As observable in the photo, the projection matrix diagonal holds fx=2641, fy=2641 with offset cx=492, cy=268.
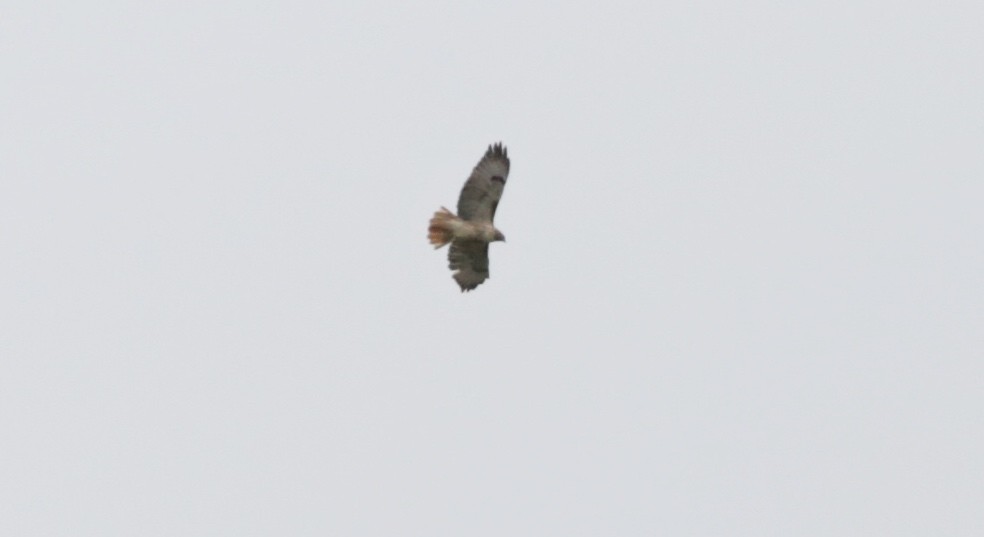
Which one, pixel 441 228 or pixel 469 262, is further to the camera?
pixel 469 262

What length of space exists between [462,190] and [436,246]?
0.94 metres

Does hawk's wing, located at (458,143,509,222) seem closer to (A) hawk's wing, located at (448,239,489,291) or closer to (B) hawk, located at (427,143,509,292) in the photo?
(B) hawk, located at (427,143,509,292)

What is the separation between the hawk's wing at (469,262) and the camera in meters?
41.0

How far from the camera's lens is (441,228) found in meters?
39.9

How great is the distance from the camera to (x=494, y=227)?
132ft

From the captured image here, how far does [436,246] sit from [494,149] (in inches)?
67.6

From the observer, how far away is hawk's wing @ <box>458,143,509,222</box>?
3997 centimetres

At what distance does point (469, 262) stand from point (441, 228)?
1.64m

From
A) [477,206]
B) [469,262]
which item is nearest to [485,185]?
[477,206]

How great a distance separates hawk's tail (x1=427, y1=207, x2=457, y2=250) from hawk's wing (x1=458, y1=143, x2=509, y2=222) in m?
0.24

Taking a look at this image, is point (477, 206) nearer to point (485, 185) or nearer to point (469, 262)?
point (485, 185)

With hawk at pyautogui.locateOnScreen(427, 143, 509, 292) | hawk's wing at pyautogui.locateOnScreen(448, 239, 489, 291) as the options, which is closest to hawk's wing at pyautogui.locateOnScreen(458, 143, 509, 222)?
hawk at pyautogui.locateOnScreen(427, 143, 509, 292)

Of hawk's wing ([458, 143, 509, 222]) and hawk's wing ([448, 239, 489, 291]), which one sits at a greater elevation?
hawk's wing ([458, 143, 509, 222])

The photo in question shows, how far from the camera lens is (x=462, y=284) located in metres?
41.6
